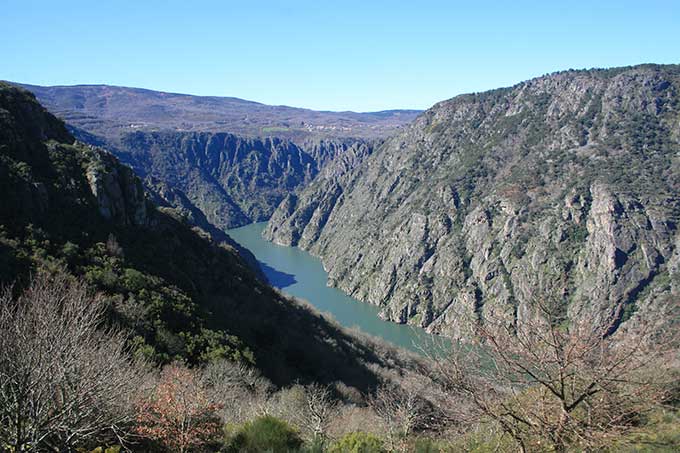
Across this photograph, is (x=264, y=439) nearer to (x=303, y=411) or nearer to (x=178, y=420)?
(x=178, y=420)

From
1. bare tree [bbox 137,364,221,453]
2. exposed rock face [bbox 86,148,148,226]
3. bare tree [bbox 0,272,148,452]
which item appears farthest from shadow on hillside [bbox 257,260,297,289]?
bare tree [bbox 0,272,148,452]

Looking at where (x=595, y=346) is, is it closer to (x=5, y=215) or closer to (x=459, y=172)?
(x=5, y=215)

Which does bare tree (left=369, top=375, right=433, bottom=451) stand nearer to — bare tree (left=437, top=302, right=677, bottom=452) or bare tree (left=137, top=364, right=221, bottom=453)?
bare tree (left=437, top=302, right=677, bottom=452)

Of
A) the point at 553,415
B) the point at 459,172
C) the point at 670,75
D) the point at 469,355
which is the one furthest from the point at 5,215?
the point at 670,75

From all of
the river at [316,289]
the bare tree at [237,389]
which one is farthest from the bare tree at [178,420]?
the river at [316,289]

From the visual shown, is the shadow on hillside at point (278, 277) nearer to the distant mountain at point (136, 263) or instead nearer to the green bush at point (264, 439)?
the distant mountain at point (136, 263)

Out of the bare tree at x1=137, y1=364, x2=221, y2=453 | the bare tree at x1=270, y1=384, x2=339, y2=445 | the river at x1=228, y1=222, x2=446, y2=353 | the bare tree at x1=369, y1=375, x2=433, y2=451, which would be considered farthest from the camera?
the river at x1=228, y1=222, x2=446, y2=353

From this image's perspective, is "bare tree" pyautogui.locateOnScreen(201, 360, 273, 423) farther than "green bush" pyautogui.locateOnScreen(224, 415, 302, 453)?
Yes
